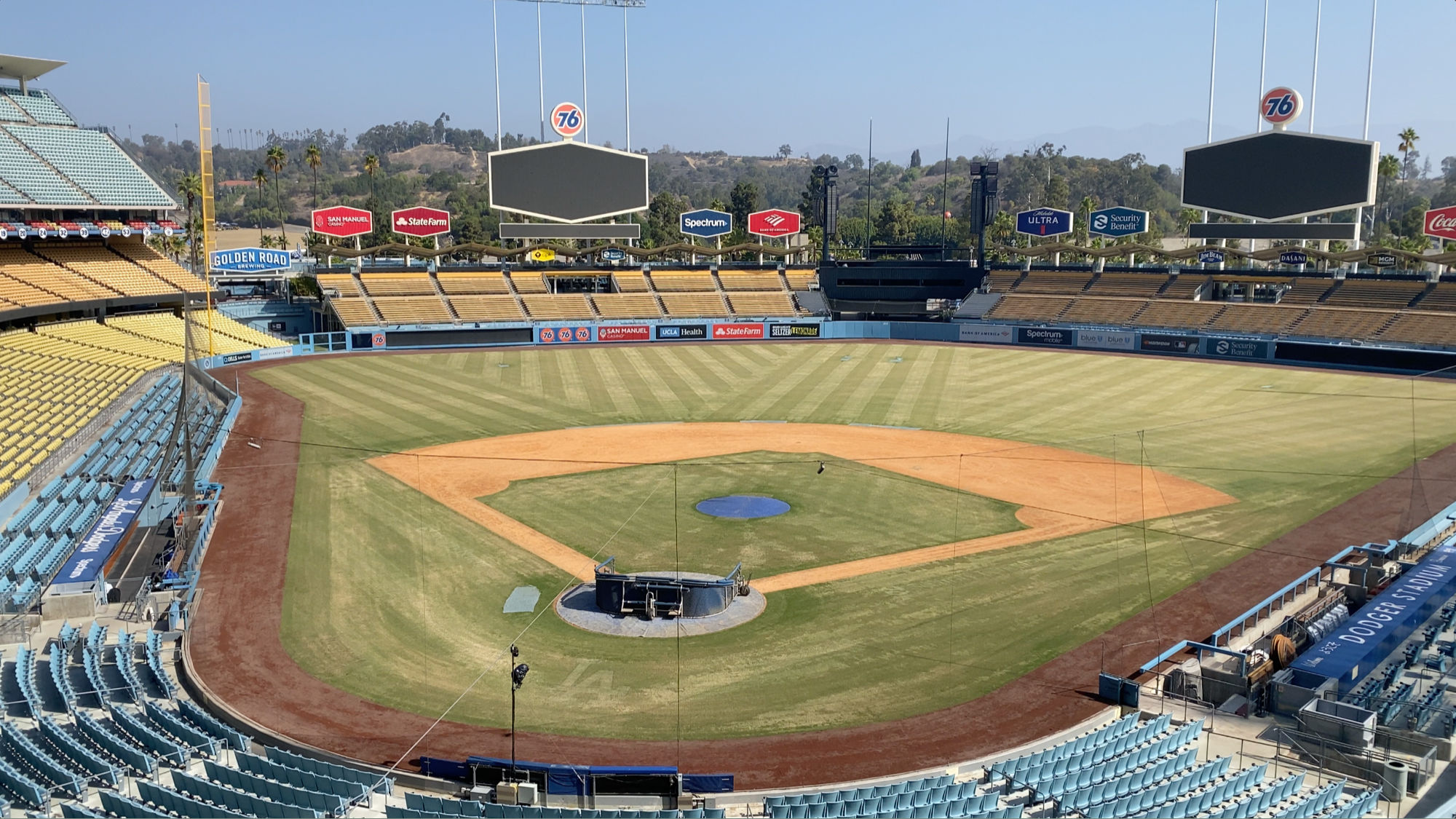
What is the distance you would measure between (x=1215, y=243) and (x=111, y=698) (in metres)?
78.9

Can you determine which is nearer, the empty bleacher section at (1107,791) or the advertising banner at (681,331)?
the empty bleacher section at (1107,791)

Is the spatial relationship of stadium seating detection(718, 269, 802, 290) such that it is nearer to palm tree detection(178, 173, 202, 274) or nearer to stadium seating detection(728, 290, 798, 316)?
stadium seating detection(728, 290, 798, 316)

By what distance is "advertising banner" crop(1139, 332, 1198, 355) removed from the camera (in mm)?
69438

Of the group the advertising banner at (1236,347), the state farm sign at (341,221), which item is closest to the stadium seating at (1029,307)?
the advertising banner at (1236,347)

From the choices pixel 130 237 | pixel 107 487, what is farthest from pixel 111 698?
pixel 130 237

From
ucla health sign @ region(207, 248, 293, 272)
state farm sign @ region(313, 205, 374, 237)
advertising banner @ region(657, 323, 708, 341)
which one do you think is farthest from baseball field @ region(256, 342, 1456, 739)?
state farm sign @ region(313, 205, 374, 237)

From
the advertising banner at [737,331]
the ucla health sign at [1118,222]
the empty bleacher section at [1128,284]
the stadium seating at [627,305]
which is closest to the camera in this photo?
the empty bleacher section at [1128,284]

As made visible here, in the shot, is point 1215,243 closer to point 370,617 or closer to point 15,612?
point 370,617

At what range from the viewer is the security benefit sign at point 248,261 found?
2911 inches

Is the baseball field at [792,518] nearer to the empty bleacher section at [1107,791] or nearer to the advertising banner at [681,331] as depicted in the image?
the empty bleacher section at [1107,791]

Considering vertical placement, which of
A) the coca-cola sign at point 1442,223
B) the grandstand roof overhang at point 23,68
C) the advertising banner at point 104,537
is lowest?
the advertising banner at point 104,537

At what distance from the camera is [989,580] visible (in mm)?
26125

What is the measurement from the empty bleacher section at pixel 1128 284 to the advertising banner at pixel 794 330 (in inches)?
853

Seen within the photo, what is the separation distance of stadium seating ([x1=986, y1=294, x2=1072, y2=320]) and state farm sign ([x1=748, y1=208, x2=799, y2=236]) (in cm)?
1998
